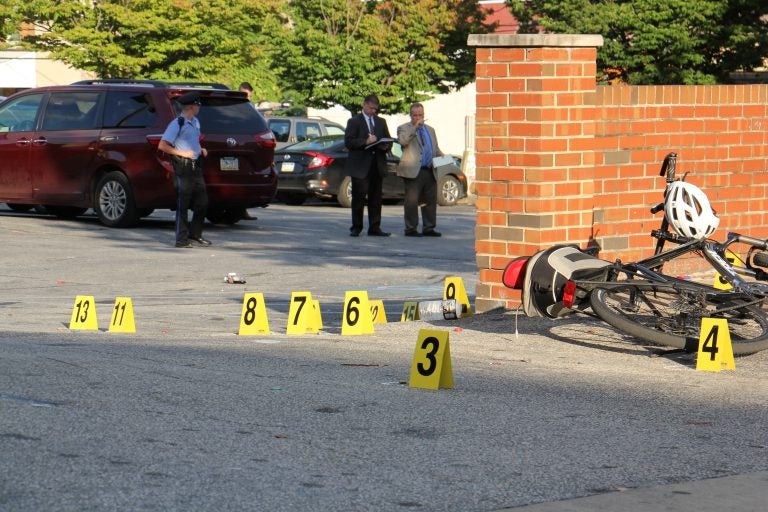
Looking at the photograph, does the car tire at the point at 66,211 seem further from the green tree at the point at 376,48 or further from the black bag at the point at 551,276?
the green tree at the point at 376,48

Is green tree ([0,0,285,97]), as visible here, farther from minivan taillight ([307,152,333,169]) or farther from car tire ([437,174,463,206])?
minivan taillight ([307,152,333,169])

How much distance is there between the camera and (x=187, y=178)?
16.7 meters

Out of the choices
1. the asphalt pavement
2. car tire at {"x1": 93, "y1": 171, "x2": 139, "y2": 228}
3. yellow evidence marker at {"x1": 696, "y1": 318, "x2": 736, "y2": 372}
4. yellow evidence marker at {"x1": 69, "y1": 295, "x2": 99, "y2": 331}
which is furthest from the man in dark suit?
yellow evidence marker at {"x1": 696, "y1": 318, "x2": 736, "y2": 372}

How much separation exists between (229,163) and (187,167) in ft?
6.60

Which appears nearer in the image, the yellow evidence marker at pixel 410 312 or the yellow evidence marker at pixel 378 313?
the yellow evidence marker at pixel 410 312

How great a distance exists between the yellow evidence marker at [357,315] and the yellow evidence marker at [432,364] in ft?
7.20

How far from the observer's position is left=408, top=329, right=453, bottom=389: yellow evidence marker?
7.34 meters

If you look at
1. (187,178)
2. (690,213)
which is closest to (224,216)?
(187,178)

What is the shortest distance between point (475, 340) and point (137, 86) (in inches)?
431

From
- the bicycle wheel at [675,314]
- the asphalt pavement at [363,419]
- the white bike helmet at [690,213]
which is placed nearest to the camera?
the asphalt pavement at [363,419]

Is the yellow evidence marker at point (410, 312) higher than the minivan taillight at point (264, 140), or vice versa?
the minivan taillight at point (264, 140)

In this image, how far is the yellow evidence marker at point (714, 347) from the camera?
794 cm

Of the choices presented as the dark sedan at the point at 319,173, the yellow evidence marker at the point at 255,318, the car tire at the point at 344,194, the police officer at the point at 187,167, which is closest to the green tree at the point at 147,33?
the dark sedan at the point at 319,173

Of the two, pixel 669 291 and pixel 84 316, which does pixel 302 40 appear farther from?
pixel 669 291
